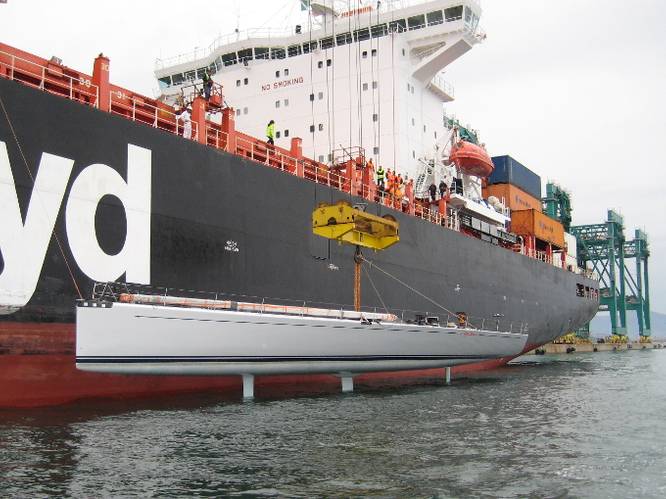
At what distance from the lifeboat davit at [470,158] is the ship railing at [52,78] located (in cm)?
1821

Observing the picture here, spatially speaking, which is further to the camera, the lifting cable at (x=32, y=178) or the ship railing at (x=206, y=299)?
the ship railing at (x=206, y=299)

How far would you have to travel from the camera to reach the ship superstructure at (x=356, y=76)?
25.3 metres

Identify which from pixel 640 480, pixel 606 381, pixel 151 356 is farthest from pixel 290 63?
pixel 640 480

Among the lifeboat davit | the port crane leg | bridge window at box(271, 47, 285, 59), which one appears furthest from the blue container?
the port crane leg

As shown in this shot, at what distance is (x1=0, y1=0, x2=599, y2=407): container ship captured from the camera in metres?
10.6

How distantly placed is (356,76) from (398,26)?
9.93 ft

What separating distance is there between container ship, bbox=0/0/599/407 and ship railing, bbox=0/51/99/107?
2.2 inches

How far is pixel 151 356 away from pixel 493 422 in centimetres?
561

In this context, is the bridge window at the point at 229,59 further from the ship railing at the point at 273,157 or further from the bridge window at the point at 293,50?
the ship railing at the point at 273,157

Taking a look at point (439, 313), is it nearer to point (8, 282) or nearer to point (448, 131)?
point (448, 131)

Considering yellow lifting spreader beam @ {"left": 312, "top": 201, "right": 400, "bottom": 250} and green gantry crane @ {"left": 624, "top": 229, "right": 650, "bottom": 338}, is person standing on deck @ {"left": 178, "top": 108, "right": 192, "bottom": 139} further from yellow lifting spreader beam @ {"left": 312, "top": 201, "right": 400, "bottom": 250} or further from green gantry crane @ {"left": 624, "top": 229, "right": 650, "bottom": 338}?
green gantry crane @ {"left": 624, "top": 229, "right": 650, "bottom": 338}

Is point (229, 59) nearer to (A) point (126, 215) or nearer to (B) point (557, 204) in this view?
(A) point (126, 215)

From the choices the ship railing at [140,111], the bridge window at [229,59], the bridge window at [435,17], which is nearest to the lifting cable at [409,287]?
the ship railing at [140,111]

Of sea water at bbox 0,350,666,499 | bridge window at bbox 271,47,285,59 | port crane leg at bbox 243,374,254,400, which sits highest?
bridge window at bbox 271,47,285,59
